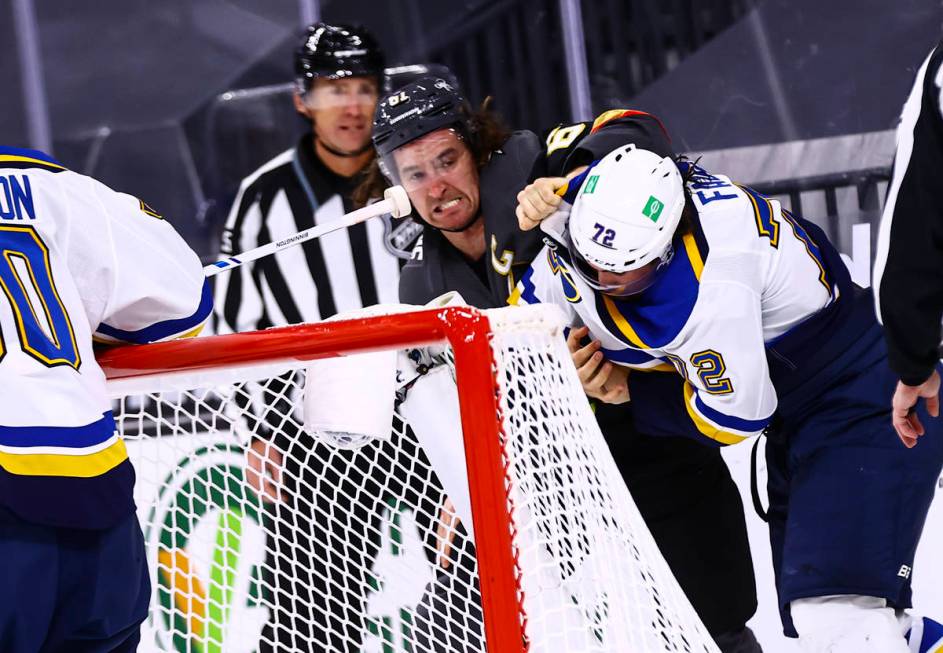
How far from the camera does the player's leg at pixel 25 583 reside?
1253mm

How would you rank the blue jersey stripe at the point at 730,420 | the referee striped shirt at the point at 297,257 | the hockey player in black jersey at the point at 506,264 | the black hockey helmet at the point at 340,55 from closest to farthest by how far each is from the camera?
the blue jersey stripe at the point at 730,420 < the hockey player in black jersey at the point at 506,264 < the black hockey helmet at the point at 340,55 < the referee striped shirt at the point at 297,257

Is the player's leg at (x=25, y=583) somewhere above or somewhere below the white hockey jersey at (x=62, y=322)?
below

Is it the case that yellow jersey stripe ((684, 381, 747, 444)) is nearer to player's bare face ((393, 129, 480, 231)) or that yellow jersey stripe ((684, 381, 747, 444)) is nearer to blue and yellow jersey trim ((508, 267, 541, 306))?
blue and yellow jersey trim ((508, 267, 541, 306))

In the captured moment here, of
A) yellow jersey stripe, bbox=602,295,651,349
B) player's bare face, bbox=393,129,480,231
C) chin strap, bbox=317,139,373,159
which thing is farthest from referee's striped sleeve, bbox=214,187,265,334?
yellow jersey stripe, bbox=602,295,651,349

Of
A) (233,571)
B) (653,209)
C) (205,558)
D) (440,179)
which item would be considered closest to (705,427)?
(653,209)

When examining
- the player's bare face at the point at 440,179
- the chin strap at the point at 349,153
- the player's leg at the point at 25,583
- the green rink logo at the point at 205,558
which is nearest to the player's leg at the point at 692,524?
the player's bare face at the point at 440,179

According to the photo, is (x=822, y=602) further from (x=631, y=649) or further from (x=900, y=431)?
(x=631, y=649)

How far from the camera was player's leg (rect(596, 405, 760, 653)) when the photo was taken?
222 centimetres

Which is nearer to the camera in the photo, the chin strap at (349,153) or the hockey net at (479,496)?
the hockey net at (479,496)

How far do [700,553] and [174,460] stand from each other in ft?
3.12

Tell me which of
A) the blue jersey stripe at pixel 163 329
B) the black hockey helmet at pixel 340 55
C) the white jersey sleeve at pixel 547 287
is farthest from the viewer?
the black hockey helmet at pixel 340 55

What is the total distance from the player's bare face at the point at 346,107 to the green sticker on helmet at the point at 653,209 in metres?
1.21

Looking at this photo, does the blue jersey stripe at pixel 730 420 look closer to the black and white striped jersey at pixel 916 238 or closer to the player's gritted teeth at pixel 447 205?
the black and white striped jersey at pixel 916 238

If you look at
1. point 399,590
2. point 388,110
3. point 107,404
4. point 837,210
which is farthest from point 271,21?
point 107,404
